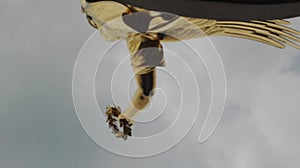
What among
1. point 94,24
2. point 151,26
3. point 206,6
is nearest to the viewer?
point 206,6

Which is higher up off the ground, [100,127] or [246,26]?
[246,26]

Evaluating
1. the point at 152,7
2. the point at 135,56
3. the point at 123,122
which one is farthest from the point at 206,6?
the point at 123,122

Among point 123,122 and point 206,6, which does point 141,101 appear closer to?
point 123,122

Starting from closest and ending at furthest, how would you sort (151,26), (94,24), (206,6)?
(206,6) → (151,26) → (94,24)

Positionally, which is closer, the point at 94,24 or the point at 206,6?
the point at 206,6
